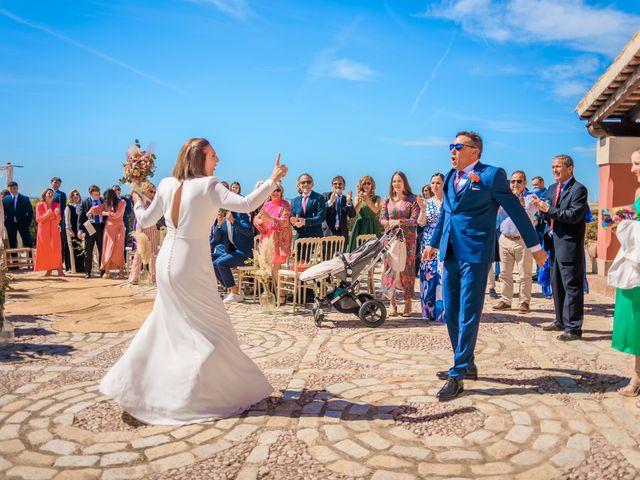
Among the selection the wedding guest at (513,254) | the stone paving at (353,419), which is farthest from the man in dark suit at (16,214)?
the wedding guest at (513,254)

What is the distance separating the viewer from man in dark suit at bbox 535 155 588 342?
6359 mm

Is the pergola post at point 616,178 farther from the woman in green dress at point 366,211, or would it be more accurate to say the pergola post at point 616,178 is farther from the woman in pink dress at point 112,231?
the woman in pink dress at point 112,231

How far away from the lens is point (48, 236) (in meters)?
12.5

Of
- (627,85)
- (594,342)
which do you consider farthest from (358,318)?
(627,85)

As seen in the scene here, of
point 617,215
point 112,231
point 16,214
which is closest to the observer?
point 617,215

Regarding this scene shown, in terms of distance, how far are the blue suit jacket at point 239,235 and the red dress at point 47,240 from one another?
207 inches

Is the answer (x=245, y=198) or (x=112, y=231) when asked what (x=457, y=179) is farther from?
(x=112, y=231)

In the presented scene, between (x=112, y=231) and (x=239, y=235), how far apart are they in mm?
4779

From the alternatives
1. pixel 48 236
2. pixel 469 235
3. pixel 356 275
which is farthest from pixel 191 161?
pixel 48 236

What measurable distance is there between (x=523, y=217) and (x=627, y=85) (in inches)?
249

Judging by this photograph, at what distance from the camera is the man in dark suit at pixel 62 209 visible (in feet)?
43.2

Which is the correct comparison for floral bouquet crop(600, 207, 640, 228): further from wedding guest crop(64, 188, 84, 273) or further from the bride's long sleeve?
wedding guest crop(64, 188, 84, 273)

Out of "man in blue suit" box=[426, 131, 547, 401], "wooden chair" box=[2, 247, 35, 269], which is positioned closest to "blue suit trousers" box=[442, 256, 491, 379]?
"man in blue suit" box=[426, 131, 547, 401]

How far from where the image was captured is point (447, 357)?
5.59 m
